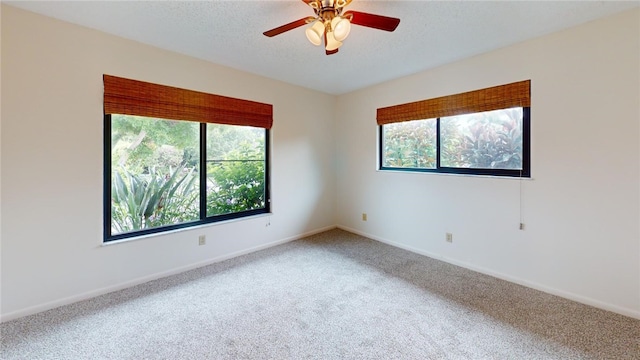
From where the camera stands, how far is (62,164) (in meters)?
2.22

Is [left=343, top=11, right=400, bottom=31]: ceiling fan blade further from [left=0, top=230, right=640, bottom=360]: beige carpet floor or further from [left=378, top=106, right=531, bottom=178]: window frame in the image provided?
[left=0, top=230, right=640, bottom=360]: beige carpet floor

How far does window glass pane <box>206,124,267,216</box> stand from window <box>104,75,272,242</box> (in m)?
0.01

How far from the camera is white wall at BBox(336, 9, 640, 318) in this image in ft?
6.79

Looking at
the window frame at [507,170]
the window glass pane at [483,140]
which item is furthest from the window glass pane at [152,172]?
the window glass pane at [483,140]

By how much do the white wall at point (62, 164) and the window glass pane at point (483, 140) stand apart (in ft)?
10.0

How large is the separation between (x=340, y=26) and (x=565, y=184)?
244 centimetres

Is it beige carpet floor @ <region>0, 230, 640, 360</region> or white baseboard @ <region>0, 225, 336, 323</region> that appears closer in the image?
beige carpet floor @ <region>0, 230, 640, 360</region>

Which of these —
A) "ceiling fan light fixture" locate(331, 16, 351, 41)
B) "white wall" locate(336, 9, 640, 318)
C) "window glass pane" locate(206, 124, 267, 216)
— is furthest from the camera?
"window glass pane" locate(206, 124, 267, 216)

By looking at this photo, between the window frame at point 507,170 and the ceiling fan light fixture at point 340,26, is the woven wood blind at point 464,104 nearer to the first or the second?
the window frame at point 507,170

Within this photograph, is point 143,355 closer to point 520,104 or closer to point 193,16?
point 193,16

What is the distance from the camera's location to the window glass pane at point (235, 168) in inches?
128

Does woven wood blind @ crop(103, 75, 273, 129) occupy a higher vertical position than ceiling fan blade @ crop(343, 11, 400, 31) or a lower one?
lower

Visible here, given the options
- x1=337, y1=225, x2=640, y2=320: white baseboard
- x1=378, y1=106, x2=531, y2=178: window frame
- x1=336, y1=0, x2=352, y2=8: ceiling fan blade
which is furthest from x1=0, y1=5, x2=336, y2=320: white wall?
x1=378, y1=106, x2=531, y2=178: window frame

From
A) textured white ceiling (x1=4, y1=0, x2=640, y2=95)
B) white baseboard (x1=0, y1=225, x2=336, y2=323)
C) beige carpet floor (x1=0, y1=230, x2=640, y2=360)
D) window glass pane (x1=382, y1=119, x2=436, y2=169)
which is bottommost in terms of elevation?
beige carpet floor (x1=0, y1=230, x2=640, y2=360)
